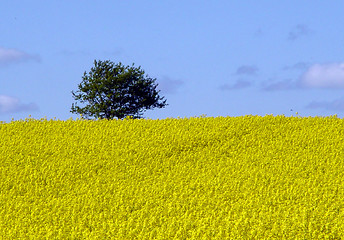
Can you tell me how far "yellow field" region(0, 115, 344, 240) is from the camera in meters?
13.0

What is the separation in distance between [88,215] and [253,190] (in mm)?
4938

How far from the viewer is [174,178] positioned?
665 inches

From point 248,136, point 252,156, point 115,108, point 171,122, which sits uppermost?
point 115,108

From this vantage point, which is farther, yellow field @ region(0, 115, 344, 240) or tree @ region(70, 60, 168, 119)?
tree @ region(70, 60, 168, 119)

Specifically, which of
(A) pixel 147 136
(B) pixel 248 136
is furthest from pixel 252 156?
(A) pixel 147 136

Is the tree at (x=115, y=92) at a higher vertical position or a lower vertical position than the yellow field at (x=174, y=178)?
higher

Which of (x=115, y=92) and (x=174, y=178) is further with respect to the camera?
(x=115, y=92)

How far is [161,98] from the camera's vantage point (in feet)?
153

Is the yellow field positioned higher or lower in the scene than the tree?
lower

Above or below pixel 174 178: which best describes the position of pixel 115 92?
above

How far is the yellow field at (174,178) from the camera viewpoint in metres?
13.0

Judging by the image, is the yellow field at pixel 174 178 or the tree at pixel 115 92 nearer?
the yellow field at pixel 174 178

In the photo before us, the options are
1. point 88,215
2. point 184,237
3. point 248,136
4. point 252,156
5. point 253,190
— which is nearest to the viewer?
point 184,237

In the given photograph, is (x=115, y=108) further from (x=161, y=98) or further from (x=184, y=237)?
(x=184, y=237)
